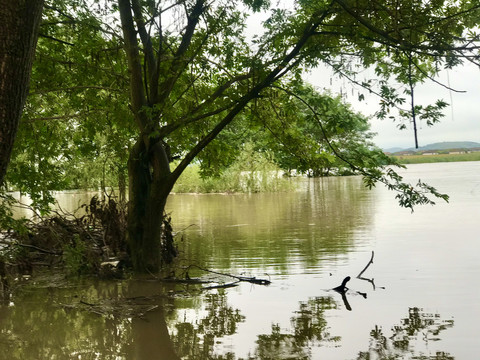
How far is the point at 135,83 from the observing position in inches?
354

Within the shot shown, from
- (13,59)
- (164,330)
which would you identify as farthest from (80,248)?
(13,59)

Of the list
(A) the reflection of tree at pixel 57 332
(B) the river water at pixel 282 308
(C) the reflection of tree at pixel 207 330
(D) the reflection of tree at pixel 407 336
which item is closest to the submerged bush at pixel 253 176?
(B) the river water at pixel 282 308

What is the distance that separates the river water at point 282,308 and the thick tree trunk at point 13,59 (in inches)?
97.7

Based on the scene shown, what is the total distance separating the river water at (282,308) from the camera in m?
5.36

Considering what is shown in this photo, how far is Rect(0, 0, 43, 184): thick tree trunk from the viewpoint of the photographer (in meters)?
3.71

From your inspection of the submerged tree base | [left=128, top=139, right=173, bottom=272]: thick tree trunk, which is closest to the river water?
the submerged tree base

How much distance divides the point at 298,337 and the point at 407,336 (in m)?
1.00

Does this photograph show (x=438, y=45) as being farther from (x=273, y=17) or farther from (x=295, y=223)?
(x=295, y=223)

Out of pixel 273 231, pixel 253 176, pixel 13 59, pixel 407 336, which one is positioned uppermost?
pixel 13 59

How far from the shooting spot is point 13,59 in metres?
3.73

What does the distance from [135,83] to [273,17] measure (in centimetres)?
234

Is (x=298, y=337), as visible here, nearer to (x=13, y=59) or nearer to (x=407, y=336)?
(x=407, y=336)

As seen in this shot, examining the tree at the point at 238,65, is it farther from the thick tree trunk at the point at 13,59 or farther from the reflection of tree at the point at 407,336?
the thick tree trunk at the point at 13,59

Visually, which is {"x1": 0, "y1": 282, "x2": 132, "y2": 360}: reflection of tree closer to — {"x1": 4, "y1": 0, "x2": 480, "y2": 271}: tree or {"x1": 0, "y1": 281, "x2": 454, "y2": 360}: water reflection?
{"x1": 0, "y1": 281, "x2": 454, "y2": 360}: water reflection
